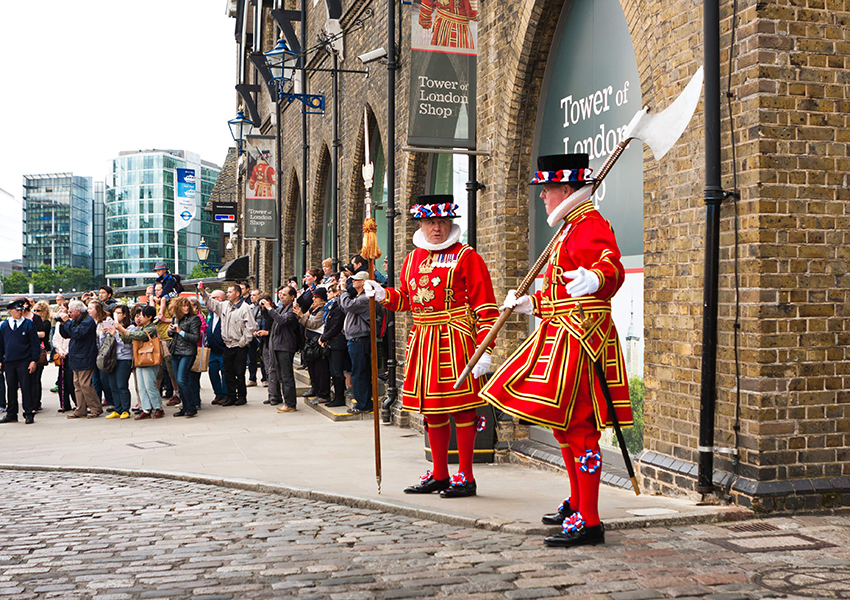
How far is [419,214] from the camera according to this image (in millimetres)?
6309

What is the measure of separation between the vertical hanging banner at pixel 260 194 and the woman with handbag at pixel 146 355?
403 inches

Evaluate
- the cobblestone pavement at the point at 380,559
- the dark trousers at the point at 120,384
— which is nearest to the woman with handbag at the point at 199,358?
the dark trousers at the point at 120,384

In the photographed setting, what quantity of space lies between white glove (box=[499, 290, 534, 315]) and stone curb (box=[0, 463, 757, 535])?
128cm

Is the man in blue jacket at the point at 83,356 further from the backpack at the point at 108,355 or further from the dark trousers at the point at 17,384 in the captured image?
the dark trousers at the point at 17,384

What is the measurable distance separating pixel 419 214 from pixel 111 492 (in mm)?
3445

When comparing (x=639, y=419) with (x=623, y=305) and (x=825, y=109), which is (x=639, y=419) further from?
(x=825, y=109)

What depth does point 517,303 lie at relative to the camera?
196 inches

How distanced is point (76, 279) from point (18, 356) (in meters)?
115

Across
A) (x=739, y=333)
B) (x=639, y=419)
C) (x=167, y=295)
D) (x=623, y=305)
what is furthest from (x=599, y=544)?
(x=167, y=295)

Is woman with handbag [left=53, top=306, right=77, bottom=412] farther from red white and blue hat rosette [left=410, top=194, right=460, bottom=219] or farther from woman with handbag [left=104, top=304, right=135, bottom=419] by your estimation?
red white and blue hat rosette [left=410, top=194, right=460, bottom=219]

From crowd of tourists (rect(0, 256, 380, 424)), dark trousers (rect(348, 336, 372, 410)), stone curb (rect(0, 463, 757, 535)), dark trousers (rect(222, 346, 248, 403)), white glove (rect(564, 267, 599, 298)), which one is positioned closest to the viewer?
white glove (rect(564, 267, 599, 298))

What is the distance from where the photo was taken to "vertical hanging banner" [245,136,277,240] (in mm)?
22844

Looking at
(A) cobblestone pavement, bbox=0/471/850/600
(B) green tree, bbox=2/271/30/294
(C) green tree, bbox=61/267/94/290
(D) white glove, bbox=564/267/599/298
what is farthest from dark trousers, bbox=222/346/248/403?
(B) green tree, bbox=2/271/30/294

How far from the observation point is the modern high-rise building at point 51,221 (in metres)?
123
